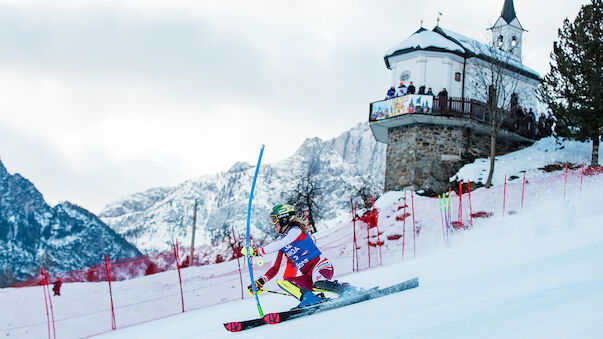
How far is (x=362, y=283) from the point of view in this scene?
11.2 metres

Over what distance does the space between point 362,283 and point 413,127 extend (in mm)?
18909

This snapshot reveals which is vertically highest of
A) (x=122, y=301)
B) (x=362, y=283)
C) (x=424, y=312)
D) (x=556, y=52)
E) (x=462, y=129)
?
(x=556, y=52)

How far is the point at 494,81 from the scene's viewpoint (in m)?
29.8

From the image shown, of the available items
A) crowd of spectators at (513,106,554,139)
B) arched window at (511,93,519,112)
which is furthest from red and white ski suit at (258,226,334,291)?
arched window at (511,93,519,112)

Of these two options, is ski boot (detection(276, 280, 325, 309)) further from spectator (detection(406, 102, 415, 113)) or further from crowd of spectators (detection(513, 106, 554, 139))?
crowd of spectators (detection(513, 106, 554, 139))

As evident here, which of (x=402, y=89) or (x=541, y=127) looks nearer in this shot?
(x=402, y=89)

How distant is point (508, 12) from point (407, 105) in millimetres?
15615

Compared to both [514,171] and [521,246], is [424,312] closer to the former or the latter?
[521,246]

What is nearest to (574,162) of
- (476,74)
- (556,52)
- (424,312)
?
(556,52)

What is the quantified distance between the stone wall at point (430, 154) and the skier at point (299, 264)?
2035 cm

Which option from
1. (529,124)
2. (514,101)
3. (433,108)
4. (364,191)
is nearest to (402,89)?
(433,108)

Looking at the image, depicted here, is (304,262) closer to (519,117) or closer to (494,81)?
(494,81)

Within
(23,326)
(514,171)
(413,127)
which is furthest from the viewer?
(413,127)

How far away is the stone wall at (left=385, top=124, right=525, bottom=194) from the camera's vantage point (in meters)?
28.1
